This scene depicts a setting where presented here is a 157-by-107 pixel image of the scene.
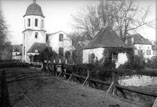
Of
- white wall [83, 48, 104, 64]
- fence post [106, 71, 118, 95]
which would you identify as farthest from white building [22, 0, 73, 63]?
fence post [106, 71, 118, 95]

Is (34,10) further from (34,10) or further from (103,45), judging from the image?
(103,45)

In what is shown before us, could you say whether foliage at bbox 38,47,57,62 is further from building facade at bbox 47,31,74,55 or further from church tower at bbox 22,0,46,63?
building facade at bbox 47,31,74,55

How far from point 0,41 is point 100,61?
19.2 m

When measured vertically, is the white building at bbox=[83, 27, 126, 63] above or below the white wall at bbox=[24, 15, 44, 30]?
below

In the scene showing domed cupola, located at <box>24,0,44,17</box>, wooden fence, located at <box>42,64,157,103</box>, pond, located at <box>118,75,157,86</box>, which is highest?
domed cupola, located at <box>24,0,44,17</box>

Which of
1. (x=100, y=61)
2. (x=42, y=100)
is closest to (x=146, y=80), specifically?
(x=100, y=61)

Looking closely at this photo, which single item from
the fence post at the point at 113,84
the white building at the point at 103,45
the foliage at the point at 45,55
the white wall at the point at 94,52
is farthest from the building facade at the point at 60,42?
the fence post at the point at 113,84

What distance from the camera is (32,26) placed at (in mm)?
51188

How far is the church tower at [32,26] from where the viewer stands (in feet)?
167

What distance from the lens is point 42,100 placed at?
7.30m

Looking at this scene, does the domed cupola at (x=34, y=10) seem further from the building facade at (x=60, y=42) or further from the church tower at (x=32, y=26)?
the building facade at (x=60, y=42)

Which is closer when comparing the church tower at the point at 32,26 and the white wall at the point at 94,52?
the white wall at the point at 94,52

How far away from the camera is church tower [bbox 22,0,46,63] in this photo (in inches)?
2005

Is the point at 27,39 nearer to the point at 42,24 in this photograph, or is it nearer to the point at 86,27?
the point at 42,24
